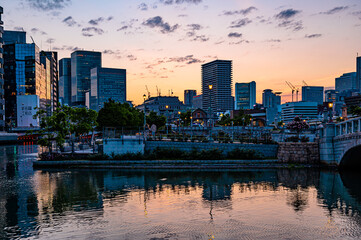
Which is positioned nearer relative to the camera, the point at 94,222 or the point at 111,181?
the point at 94,222

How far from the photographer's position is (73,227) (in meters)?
17.3

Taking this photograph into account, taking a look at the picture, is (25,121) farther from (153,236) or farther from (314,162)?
(153,236)

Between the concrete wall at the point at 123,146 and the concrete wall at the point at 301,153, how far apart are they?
20263 millimetres

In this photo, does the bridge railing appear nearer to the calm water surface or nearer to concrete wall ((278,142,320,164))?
concrete wall ((278,142,320,164))

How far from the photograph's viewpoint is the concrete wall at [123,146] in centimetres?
4484

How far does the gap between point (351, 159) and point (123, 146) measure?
29967mm

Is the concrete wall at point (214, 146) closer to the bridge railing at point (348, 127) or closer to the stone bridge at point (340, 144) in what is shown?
the stone bridge at point (340, 144)

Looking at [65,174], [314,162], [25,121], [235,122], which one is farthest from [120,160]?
[25,121]

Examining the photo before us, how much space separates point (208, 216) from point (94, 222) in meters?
6.92

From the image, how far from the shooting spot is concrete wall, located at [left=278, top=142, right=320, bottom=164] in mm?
41781

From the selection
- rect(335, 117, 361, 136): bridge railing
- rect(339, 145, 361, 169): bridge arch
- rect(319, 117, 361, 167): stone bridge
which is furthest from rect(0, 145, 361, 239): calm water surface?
rect(335, 117, 361, 136): bridge railing

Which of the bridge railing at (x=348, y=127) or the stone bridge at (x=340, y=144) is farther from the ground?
the bridge railing at (x=348, y=127)

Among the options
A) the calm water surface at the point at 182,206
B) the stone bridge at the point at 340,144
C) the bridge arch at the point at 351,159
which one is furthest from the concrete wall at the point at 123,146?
the bridge arch at the point at 351,159

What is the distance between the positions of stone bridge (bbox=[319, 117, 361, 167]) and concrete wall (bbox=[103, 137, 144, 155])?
24.9 metres
